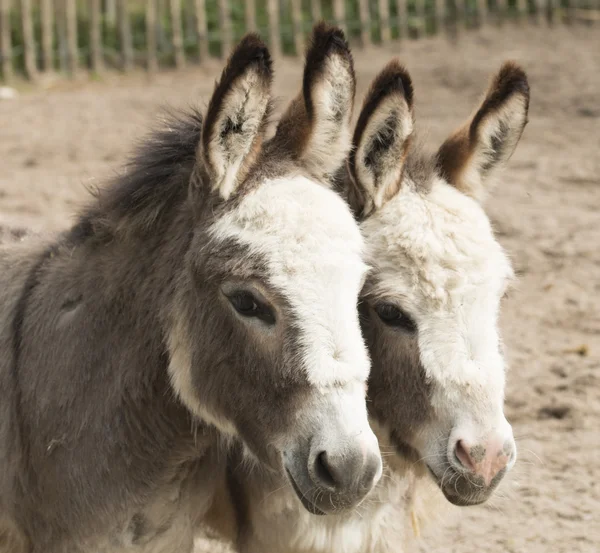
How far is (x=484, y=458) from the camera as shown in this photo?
124 inches

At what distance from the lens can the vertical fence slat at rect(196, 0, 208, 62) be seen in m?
11.7

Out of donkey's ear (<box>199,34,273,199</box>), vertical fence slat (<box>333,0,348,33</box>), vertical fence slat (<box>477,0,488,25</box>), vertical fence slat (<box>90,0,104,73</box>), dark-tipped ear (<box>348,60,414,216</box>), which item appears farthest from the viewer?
vertical fence slat (<box>477,0,488,25</box>)

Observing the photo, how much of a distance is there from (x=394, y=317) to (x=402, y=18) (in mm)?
9569

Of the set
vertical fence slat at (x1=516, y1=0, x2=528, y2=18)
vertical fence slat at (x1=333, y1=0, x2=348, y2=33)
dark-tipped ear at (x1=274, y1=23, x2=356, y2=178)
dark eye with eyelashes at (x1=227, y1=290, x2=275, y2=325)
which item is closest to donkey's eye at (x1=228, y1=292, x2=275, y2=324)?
dark eye with eyelashes at (x1=227, y1=290, x2=275, y2=325)

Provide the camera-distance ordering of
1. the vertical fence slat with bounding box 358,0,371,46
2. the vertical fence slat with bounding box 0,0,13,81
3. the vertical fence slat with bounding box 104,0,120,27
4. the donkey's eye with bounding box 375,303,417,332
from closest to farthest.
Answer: the donkey's eye with bounding box 375,303,417,332, the vertical fence slat with bounding box 0,0,13,81, the vertical fence slat with bounding box 358,0,371,46, the vertical fence slat with bounding box 104,0,120,27

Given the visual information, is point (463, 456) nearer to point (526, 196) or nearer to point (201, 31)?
point (526, 196)

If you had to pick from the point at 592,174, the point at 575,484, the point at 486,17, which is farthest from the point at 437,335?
the point at 486,17

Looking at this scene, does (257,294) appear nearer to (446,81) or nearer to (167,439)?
(167,439)

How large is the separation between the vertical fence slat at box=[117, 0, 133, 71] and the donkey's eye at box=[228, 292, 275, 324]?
9094 mm

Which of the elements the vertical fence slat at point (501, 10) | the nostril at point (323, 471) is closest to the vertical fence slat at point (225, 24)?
the vertical fence slat at point (501, 10)

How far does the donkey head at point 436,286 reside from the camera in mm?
3236

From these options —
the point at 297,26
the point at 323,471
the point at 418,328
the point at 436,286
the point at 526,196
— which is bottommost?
the point at 526,196

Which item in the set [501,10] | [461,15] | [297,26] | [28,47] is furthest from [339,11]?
[28,47]

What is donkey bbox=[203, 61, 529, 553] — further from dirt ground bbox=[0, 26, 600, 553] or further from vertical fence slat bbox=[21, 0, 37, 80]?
vertical fence slat bbox=[21, 0, 37, 80]
